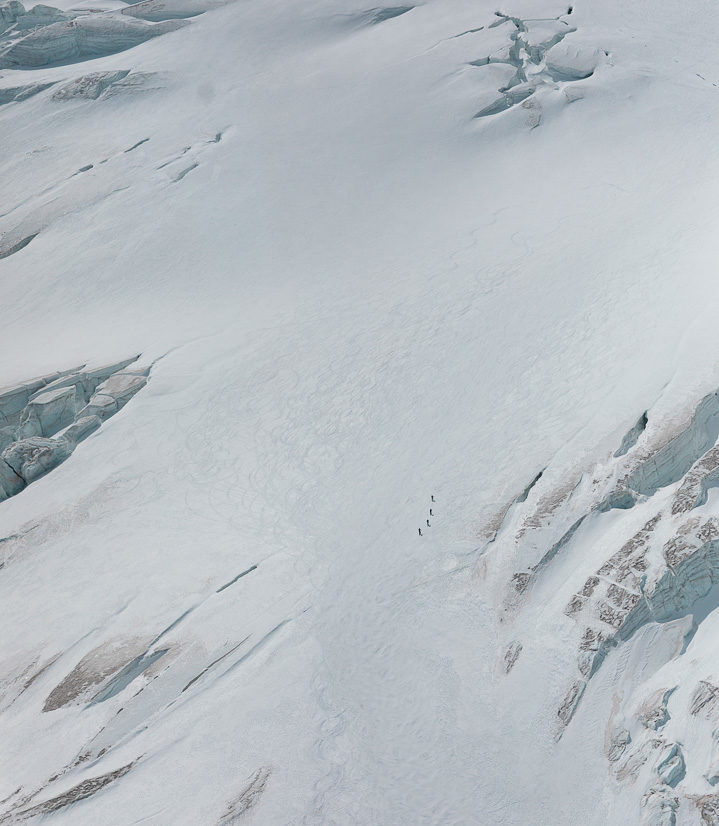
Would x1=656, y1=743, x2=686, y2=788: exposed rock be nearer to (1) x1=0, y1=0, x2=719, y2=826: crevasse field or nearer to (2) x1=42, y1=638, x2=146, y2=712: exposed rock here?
(1) x1=0, y1=0, x2=719, y2=826: crevasse field

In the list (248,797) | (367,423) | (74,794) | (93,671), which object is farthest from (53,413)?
(248,797)

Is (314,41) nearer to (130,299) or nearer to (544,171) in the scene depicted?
(544,171)

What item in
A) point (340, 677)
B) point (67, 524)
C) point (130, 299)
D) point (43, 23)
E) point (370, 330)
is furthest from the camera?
point (43, 23)

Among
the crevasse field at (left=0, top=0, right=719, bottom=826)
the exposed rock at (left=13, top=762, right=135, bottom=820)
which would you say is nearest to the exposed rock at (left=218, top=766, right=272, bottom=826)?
the crevasse field at (left=0, top=0, right=719, bottom=826)

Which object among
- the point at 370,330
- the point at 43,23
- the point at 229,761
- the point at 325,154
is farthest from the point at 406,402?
the point at 43,23

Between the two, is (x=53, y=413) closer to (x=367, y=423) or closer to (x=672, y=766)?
(x=367, y=423)

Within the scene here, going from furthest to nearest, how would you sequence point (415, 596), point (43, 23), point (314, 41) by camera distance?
1. point (43, 23)
2. point (314, 41)
3. point (415, 596)

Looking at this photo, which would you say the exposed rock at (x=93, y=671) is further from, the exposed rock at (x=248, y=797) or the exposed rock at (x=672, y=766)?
the exposed rock at (x=672, y=766)
